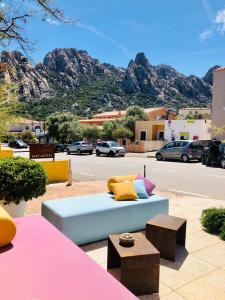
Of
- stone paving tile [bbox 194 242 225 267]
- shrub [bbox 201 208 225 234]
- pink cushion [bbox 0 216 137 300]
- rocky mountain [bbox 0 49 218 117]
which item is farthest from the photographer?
rocky mountain [bbox 0 49 218 117]

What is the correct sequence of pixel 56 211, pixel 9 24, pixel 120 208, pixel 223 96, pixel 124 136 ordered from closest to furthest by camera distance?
pixel 56 211 < pixel 120 208 < pixel 9 24 < pixel 223 96 < pixel 124 136

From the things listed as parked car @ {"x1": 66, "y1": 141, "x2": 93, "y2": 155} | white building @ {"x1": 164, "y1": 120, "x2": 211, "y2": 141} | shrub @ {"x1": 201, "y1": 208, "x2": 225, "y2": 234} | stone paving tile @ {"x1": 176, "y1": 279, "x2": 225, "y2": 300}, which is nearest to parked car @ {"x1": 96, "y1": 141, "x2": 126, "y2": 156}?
parked car @ {"x1": 66, "y1": 141, "x2": 93, "y2": 155}

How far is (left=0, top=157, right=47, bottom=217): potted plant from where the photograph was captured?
5969 millimetres

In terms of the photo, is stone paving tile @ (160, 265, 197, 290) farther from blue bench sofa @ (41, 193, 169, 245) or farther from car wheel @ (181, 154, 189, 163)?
car wheel @ (181, 154, 189, 163)

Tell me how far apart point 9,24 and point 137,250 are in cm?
661

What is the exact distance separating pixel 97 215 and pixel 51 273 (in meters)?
2.46

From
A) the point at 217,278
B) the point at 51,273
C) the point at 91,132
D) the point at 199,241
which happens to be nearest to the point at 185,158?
the point at 199,241

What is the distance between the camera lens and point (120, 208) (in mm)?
5797

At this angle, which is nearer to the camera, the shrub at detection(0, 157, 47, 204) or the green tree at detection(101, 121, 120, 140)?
the shrub at detection(0, 157, 47, 204)

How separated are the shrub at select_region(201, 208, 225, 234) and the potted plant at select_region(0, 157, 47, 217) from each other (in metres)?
3.59

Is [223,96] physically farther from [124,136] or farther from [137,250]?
[137,250]

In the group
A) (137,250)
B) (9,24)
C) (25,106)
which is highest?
(9,24)

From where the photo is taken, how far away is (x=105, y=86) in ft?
338

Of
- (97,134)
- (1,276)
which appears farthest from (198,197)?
(97,134)
